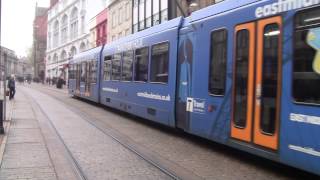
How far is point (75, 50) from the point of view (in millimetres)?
79188

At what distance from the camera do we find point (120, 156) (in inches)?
426

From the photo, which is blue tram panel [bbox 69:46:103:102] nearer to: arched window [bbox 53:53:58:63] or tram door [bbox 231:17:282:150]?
tram door [bbox 231:17:282:150]

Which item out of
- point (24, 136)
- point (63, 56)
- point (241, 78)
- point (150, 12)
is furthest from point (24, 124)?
point (63, 56)

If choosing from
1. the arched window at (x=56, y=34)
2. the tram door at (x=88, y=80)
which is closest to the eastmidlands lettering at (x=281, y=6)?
the tram door at (x=88, y=80)

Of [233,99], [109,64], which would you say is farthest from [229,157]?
[109,64]

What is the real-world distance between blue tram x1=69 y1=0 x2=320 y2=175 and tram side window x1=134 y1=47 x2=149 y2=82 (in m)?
0.25

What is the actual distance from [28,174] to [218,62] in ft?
14.2

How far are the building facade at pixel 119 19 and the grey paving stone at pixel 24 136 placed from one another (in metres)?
33.6

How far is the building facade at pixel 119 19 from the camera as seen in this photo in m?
49.1

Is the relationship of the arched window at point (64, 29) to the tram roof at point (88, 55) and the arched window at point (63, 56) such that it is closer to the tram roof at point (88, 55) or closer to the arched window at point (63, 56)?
the arched window at point (63, 56)

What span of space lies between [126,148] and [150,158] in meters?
1.40

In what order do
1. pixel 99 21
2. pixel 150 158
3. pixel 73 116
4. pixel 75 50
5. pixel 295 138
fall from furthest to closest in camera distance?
pixel 75 50
pixel 99 21
pixel 73 116
pixel 150 158
pixel 295 138

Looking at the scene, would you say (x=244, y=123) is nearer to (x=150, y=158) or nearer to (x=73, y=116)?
(x=150, y=158)

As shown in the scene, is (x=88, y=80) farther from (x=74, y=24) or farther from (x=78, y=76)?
(x=74, y=24)
